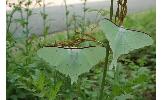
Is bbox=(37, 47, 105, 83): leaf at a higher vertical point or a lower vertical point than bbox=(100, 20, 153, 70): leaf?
lower

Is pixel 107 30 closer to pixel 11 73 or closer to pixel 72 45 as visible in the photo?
pixel 72 45

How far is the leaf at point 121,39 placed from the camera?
1.42 metres

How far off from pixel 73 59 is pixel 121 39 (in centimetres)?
16

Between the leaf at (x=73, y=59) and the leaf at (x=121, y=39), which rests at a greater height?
the leaf at (x=121, y=39)

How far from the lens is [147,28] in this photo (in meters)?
5.75

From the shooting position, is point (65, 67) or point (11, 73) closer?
point (65, 67)

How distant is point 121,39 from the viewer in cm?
143

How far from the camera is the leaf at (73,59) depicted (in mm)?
1476

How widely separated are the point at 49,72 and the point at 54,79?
43 cm

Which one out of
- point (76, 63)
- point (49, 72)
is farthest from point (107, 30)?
point (49, 72)

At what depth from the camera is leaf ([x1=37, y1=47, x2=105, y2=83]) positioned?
4.84 feet

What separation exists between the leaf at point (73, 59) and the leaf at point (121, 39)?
0.28ft

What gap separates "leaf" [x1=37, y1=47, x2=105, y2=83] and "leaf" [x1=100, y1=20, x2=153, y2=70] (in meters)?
0.09

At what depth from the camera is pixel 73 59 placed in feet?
4.85
